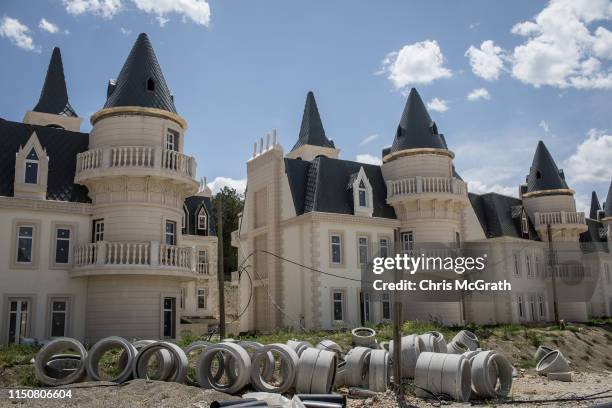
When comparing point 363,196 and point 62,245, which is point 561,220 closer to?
point 363,196

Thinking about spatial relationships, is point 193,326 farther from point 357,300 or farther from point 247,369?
point 247,369

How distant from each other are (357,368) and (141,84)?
1670 centimetres

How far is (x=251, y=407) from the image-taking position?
12992mm

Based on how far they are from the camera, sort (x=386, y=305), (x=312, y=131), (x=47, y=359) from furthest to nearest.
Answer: (x=312, y=131) < (x=386, y=305) < (x=47, y=359)

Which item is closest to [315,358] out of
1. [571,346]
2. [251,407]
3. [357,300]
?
[251,407]

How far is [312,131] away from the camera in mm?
49344

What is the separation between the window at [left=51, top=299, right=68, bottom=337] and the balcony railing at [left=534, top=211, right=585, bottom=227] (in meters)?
33.8

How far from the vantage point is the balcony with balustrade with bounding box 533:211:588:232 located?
44812 millimetres

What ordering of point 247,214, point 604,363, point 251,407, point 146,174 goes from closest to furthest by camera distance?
point 251,407 < point 146,174 < point 604,363 < point 247,214

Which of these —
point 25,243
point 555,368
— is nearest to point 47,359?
point 25,243

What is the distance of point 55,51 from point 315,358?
1275 inches

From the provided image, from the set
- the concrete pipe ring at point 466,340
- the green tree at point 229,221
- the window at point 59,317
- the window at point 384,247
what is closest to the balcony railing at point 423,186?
the window at point 384,247

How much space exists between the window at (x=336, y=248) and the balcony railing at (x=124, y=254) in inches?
387

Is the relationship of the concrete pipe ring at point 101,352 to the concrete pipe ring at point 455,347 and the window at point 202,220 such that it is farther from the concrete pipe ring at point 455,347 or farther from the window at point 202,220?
the window at point 202,220
